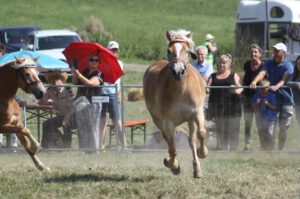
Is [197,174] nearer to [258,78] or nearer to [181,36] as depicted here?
[181,36]

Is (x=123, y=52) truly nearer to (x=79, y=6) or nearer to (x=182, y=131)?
(x=79, y=6)

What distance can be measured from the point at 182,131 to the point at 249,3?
60.7 feet

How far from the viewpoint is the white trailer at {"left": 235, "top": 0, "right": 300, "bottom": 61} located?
30.5 m

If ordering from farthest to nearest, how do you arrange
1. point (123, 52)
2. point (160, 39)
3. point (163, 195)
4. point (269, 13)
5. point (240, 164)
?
point (160, 39)
point (123, 52)
point (269, 13)
point (240, 164)
point (163, 195)

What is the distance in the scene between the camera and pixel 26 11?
59.9m

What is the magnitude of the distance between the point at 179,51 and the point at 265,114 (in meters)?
4.37

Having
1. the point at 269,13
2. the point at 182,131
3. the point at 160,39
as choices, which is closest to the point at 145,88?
the point at 182,131

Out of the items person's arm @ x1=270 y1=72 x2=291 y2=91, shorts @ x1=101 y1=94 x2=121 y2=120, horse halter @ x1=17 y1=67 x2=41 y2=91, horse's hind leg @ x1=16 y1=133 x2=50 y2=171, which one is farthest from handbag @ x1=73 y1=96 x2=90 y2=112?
person's arm @ x1=270 y1=72 x2=291 y2=91

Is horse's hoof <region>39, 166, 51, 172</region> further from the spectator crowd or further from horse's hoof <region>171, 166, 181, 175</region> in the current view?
the spectator crowd

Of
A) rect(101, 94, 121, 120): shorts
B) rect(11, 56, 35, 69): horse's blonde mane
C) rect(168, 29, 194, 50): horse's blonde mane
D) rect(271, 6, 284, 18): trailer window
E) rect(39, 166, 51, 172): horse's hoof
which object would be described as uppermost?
rect(168, 29, 194, 50): horse's blonde mane

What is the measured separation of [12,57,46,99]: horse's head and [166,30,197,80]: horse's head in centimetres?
198

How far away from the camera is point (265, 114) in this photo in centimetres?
1482

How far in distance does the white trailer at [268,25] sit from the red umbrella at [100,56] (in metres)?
14.9

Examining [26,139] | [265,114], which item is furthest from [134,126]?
[26,139]
